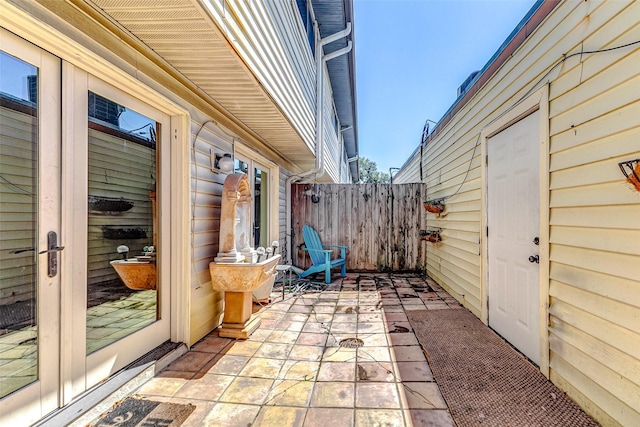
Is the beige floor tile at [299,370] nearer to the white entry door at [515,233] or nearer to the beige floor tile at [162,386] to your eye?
the beige floor tile at [162,386]

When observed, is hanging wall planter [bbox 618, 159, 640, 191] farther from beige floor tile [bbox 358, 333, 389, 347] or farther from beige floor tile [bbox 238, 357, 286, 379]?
beige floor tile [bbox 238, 357, 286, 379]

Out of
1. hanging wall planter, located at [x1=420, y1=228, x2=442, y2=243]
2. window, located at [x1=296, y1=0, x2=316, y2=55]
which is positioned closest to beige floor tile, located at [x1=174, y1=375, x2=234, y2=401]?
hanging wall planter, located at [x1=420, y1=228, x2=442, y2=243]

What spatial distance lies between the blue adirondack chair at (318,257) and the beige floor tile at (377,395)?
296cm

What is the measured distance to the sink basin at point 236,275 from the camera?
8.29 feet

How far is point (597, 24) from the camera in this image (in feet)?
5.26

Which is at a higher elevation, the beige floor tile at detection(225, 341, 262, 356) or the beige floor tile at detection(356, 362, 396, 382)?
the beige floor tile at detection(356, 362, 396, 382)

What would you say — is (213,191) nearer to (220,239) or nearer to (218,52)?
(220,239)

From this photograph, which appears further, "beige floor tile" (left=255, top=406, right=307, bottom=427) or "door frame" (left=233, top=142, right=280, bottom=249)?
"door frame" (left=233, top=142, right=280, bottom=249)

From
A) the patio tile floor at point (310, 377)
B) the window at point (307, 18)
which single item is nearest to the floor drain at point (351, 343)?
the patio tile floor at point (310, 377)

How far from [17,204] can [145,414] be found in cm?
124

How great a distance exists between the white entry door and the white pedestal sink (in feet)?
6.96

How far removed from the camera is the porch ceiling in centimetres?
148

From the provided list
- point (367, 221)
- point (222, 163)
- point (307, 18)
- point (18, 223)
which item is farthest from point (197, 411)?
point (307, 18)

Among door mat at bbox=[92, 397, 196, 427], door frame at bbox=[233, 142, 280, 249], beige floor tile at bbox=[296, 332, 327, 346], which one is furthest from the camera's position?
door frame at bbox=[233, 142, 280, 249]
